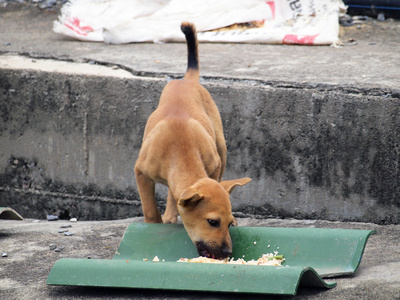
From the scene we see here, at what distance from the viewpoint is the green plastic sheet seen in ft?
10.7

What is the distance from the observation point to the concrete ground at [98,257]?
335 centimetres

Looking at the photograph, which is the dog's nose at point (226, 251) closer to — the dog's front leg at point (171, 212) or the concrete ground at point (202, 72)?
the concrete ground at point (202, 72)

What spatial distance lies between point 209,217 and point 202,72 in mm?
2527

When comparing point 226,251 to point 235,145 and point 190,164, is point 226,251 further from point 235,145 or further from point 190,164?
point 235,145

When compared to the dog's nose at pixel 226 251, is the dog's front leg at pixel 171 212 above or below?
below

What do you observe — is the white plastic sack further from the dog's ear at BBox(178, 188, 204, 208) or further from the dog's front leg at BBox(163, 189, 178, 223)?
the dog's ear at BBox(178, 188, 204, 208)

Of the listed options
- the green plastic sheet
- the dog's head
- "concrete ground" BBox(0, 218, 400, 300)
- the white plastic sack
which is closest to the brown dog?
the dog's head

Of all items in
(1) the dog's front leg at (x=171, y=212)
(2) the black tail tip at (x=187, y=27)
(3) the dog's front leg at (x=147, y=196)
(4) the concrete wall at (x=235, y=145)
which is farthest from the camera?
(4) the concrete wall at (x=235, y=145)

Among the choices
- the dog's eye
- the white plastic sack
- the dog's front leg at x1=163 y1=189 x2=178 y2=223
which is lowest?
the dog's front leg at x1=163 y1=189 x2=178 y2=223

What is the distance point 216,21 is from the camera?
780 cm

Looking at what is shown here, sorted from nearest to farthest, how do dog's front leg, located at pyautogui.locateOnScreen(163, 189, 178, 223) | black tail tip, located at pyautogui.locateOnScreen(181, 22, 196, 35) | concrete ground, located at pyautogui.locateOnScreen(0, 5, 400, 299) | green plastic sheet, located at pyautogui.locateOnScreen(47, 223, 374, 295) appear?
1. green plastic sheet, located at pyautogui.locateOnScreen(47, 223, 374, 295)
2. concrete ground, located at pyautogui.locateOnScreen(0, 5, 400, 299)
3. dog's front leg, located at pyautogui.locateOnScreen(163, 189, 178, 223)
4. black tail tip, located at pyautogui.locateOnScreen(181, 22, 196, 35)

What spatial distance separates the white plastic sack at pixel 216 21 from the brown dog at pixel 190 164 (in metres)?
2.35

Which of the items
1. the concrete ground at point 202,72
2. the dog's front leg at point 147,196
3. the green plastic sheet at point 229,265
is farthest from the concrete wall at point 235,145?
the green plastic sheet at point 229,265

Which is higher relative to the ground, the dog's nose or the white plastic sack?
the white plastic sack
